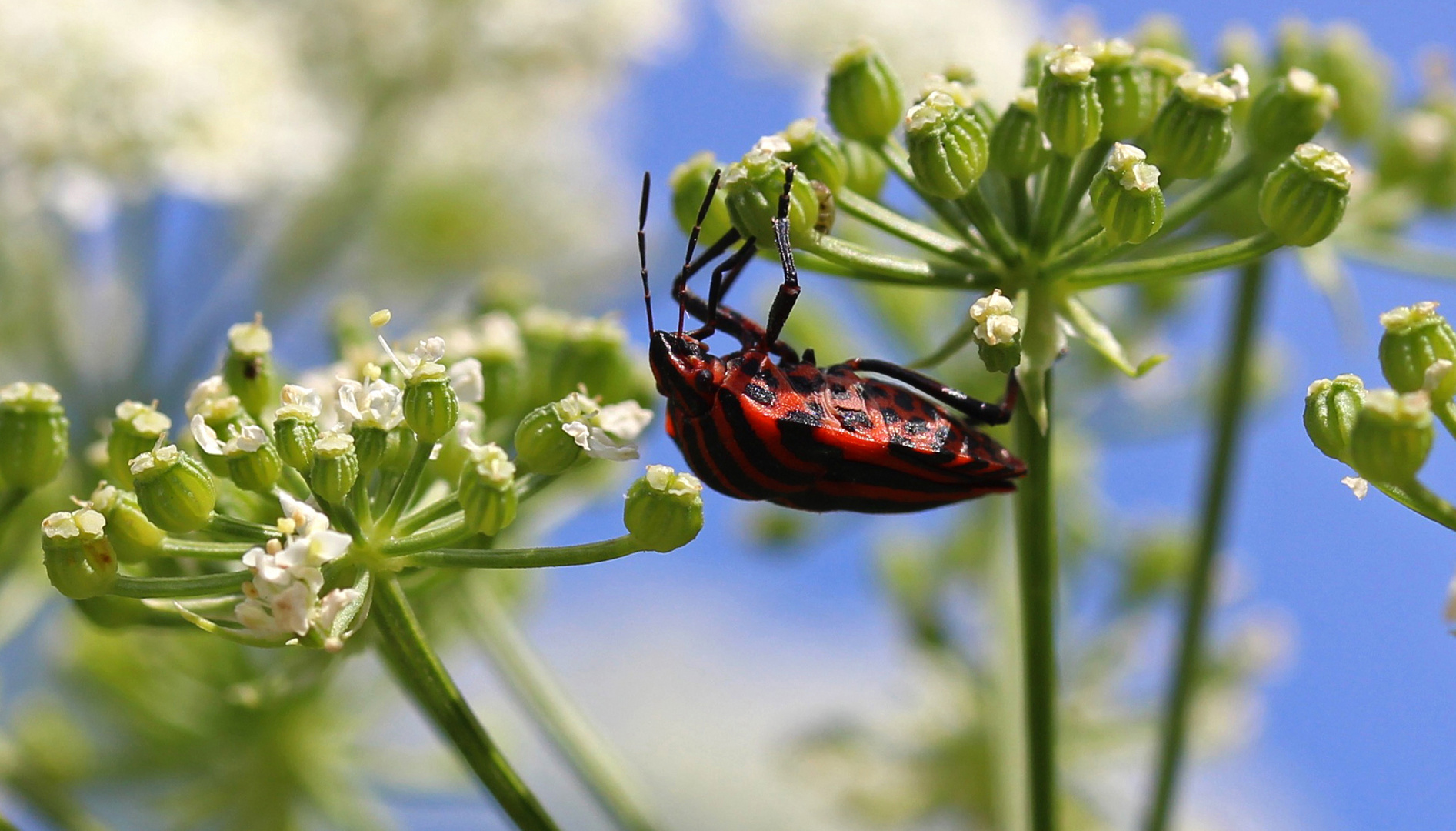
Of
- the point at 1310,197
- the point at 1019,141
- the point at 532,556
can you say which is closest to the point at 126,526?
the point at 532,556

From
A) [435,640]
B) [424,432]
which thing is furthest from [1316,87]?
[435,640]

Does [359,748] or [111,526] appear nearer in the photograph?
[111,526]

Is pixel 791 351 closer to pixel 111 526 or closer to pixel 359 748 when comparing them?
pixel 111 526

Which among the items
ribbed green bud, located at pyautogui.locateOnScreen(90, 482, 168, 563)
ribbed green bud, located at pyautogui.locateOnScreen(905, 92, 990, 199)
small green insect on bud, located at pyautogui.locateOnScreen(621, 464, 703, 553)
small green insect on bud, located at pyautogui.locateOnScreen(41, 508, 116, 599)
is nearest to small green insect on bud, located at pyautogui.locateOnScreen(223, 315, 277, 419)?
ribbed green bud, located at pyautogui.locateOnScreen(90, 482, 168, 563)

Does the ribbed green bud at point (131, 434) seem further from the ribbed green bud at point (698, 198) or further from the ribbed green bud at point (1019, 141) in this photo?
the ribbed green bud at point (1019, 141)

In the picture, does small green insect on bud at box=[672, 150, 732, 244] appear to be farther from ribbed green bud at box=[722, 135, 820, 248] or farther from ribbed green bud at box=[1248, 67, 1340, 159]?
ribbed green bud at box=[1248, 67, 1340, 159]

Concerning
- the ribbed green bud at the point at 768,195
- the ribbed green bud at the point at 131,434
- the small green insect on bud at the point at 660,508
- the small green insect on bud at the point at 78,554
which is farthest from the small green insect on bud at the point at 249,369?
the ribbed green bud at the point at 768,195

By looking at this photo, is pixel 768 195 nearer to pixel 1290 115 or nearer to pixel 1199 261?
pixel 1199 261
